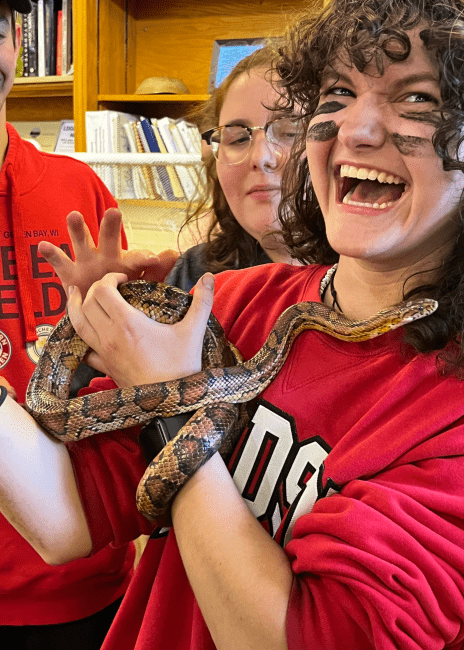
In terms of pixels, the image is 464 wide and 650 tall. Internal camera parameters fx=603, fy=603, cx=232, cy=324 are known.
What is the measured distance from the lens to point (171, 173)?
12.1ft

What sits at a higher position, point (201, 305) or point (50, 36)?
point (50, 36)

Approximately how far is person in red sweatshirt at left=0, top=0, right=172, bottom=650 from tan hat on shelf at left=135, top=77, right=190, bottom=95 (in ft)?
6.60

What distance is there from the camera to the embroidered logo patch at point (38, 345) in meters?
1.83

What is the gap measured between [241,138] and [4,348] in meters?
1.08

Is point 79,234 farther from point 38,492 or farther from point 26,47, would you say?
point 26,47

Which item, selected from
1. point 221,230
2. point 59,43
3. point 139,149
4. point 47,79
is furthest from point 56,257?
point 59,43

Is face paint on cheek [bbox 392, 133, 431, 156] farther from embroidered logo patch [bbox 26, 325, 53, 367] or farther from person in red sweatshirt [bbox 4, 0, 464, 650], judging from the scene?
embroidered logo patch [bbox 26, 325, 53, 367]

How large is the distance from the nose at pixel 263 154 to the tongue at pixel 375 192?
37.4 inches

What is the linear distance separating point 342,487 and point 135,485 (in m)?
0.46

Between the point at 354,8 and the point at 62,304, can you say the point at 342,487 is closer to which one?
the point at 354,8

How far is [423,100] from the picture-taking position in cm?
108

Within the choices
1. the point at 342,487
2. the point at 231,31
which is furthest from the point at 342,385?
the point at 231,31

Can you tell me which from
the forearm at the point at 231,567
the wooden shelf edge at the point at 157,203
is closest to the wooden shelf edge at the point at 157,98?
the wooden shelf edge at the point at 157,203

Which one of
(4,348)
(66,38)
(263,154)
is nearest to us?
(4,348)
